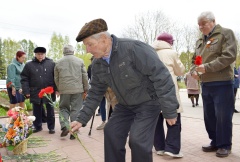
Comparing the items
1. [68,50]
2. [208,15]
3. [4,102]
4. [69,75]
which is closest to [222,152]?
[208,15]

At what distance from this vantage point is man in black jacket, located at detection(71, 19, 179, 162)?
92.4 inches

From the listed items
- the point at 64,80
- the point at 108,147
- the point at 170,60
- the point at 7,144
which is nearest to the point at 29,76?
the point at 64,80

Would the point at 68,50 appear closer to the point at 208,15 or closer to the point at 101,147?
the point at 101,147

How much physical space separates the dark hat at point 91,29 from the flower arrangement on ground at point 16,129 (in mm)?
2255

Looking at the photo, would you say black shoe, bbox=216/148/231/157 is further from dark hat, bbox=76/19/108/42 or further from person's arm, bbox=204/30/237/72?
dark hat, bbox=76/19/108/42

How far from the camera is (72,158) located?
3.88 m

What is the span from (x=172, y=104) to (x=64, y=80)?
134 inches

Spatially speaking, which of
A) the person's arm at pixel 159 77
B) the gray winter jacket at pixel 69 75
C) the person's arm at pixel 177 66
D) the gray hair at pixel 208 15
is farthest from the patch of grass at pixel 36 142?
the gray hair at pixel 208 15

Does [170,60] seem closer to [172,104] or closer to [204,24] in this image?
[204,24]

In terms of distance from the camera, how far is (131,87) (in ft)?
8.05

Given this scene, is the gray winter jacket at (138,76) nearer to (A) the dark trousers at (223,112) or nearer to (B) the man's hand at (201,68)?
(B) the man's hand at (201,68)

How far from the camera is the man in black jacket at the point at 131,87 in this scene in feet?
7.70

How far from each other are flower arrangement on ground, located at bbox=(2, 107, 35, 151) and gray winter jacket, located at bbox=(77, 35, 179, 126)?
2.06m

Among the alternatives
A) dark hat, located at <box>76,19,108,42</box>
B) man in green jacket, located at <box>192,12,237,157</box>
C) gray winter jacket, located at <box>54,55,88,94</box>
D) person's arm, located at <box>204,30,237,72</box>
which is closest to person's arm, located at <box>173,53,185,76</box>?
man in green jacket, located at <box>192,12,237,157</box>
